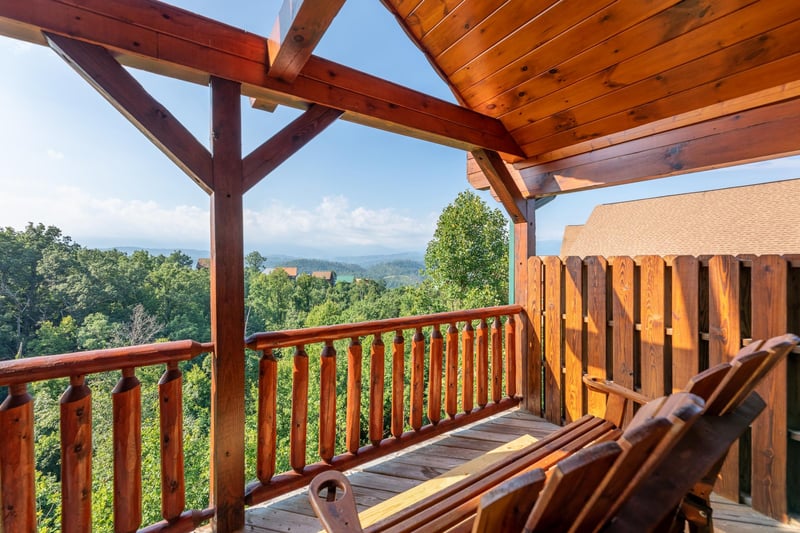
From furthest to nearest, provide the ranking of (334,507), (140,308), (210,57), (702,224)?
(140,308) < (702,224) < (210,57) < (334,507)

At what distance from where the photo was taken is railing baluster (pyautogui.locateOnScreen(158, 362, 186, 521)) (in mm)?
1517

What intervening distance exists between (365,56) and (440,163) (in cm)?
842

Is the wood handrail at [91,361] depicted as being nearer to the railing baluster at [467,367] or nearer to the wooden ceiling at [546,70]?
the wooden ceiling at [546,70]

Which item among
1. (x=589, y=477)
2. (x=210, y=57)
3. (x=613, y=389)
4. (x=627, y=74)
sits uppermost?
(x=627, y=74)

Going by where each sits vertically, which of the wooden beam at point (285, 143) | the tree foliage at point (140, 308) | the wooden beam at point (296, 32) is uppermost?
the wooden beam at point (296, 32)

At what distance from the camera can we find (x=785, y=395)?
1664mm

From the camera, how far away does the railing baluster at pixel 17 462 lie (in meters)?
1.18

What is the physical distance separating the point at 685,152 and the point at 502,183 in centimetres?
119

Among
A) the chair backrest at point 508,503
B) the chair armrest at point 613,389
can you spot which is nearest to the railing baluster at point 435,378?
the chair armrest at point 613,389

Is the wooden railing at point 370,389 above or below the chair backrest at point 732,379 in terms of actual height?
below

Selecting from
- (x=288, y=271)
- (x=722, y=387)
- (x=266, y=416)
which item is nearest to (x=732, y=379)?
(x=722, y=387)

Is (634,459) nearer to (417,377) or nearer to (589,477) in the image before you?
(589,477)

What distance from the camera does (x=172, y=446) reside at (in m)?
1.54

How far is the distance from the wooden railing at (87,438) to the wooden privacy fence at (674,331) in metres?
1.99
